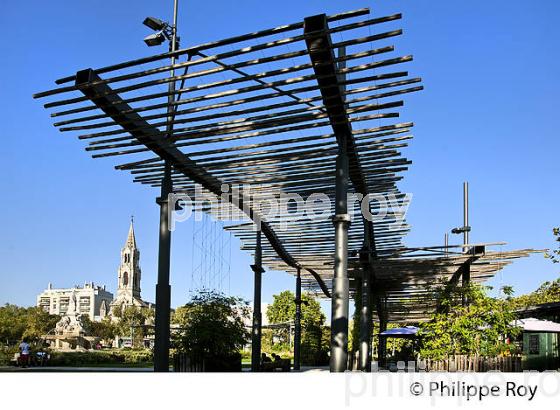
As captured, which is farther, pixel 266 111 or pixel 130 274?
pixel 130 274

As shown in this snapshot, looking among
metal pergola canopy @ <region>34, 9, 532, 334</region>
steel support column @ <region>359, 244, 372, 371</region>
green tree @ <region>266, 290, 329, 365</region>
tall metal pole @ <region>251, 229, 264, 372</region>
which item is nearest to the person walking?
tall metal pole @ <region>251, 229, 264, 372</region>

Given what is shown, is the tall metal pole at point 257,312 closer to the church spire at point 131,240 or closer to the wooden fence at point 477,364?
the wooden fence at point 477,364

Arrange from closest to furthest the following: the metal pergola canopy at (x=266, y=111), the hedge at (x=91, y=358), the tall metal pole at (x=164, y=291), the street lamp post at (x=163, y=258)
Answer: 1. the metal pergola canopy at (x=266, y=111)
2. the street lamp post at (x=163, y=258)
3. the tall metal pole at (x=164, y=291)
4. the hedge at (x=91, y=358)

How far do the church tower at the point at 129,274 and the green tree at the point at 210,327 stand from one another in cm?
14572

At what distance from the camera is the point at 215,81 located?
8.77 metres

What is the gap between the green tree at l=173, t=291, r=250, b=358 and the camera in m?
13.3

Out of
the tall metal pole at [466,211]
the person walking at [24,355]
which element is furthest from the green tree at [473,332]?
the person walking at [24,355]

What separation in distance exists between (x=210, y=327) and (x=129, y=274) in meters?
154

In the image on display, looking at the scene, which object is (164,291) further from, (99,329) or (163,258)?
(99,329)

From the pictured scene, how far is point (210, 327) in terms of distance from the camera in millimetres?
13484

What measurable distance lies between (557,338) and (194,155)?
504 inches

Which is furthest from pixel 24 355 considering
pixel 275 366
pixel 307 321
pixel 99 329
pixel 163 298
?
pixel 99 329

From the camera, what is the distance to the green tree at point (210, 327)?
13297mm
